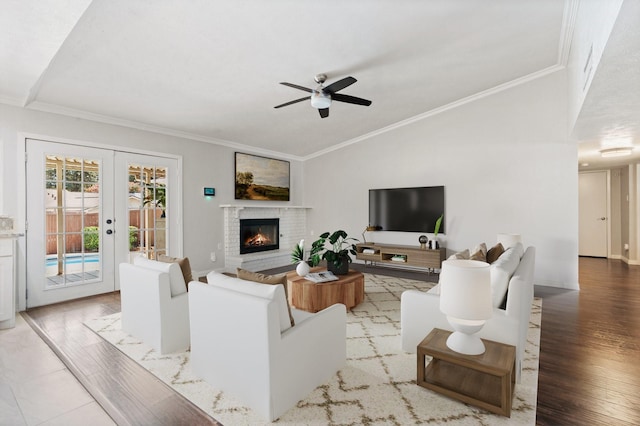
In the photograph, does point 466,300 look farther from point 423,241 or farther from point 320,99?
point 423,241

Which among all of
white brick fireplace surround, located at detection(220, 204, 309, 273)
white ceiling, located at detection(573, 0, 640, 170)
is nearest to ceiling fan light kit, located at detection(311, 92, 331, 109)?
white ceiling, located at detection(573, 0, 640, 170)

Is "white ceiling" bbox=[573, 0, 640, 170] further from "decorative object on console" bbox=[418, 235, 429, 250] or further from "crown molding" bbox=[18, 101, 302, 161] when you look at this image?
"crown molding" bbox=[18, 101, 302, 161]

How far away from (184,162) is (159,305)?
3451 mm

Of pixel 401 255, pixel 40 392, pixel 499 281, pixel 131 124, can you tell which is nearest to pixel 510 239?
pixel 401 255

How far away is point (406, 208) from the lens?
6.14 metres

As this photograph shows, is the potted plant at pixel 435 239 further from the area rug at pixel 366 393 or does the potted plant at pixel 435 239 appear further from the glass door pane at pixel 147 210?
the glass door pane at pixel 147 210

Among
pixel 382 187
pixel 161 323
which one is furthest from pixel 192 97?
pixel 382 187

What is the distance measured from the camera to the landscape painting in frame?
252 inches

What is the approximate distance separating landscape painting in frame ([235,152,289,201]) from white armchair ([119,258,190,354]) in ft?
11.8

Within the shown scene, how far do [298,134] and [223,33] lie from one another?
3.36m

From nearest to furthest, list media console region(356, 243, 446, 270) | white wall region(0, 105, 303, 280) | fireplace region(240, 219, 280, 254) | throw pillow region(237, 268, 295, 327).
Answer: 1. throw pillow region(237, 268, 295, 327)
2. white wall region(0, 105, 303, 280)
3. media console region(356, 243, 446, 270)
4. fireplace region(240, 219, 280, 254)

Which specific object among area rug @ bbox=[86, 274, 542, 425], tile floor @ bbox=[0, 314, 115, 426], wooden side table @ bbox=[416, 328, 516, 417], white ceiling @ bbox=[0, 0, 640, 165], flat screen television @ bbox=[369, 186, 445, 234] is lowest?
tile floor @ bbox=[0, 314, 115, 426]

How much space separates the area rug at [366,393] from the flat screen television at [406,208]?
3014mm

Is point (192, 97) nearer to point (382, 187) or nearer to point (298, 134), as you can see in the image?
point (298, 134)
